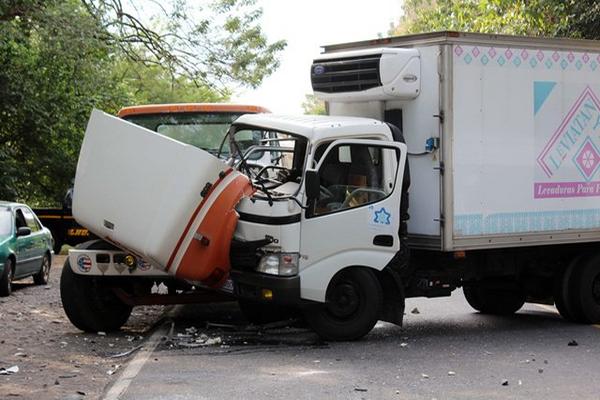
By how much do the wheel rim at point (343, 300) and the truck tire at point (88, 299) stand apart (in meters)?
2.67

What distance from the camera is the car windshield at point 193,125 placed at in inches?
523

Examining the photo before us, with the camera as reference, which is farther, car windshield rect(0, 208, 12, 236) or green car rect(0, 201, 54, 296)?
car windshield rect(0, 208, 12, 236)

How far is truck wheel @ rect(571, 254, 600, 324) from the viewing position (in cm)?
1283

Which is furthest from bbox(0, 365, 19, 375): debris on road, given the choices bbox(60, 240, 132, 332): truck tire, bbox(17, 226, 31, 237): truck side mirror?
bbox(17, 226, 31, 237): truck side mirror

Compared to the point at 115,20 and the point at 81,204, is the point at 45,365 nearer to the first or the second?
the point at 81,204

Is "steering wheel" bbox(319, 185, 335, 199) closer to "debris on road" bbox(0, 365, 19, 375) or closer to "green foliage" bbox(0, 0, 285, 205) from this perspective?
"debris on road" bbox(0, 365, 19, 375)

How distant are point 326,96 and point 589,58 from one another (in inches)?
131

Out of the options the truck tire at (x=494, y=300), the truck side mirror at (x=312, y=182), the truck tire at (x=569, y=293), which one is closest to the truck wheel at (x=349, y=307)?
the truck side mirror at (x=312, y=182)

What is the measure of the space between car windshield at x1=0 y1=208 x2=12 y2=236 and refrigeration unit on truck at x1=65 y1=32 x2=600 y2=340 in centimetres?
580

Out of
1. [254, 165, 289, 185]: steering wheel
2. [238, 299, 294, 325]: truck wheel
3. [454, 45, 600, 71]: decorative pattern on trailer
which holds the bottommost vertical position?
[238, 299, 294, 325]: truck wheel

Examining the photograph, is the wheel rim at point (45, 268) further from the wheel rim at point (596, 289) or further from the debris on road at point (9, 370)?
the wheel rim at point (596, 289)

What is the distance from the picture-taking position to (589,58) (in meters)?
12.8

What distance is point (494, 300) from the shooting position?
1433 centimetres

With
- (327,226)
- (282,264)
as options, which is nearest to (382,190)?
A: (327,226)
